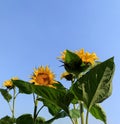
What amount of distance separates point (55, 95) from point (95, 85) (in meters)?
0.26

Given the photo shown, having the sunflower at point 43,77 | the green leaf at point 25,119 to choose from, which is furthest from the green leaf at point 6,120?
the sunflower at point 43,77

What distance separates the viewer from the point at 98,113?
2533 mm

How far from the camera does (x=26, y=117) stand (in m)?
2.98

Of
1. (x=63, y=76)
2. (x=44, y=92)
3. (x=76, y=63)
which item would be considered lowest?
(x=44, y=92)

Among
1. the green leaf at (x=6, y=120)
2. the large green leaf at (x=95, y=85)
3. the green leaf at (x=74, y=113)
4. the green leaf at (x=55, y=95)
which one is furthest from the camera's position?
the green leaf at (x=6, y=120)

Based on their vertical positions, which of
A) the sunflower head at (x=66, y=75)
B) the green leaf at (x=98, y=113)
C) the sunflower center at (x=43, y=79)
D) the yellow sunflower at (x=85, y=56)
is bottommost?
the green leaf at (x=98, y=113)

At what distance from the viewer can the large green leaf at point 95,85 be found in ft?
6.95

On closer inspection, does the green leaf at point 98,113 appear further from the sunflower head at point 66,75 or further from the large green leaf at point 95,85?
the sunflower head at point 66,75

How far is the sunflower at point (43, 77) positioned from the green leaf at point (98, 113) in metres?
0.44

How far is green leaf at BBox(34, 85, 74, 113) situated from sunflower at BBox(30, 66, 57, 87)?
1.79 ft

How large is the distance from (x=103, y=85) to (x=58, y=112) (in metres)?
0.90

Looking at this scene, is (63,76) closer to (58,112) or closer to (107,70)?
(58,112)

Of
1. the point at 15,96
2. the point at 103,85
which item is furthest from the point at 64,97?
the point at 15,96

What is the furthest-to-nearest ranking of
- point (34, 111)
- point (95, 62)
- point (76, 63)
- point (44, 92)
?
point (34, 111), point (95, 62), point (76, 63), point (44, 92)
